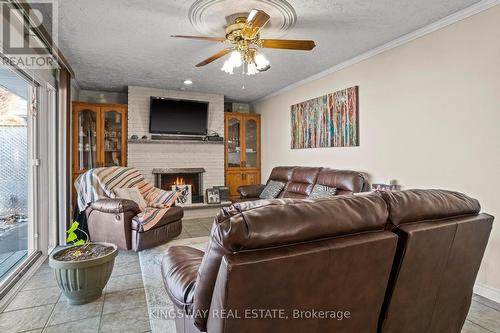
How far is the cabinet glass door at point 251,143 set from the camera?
20.6 ft

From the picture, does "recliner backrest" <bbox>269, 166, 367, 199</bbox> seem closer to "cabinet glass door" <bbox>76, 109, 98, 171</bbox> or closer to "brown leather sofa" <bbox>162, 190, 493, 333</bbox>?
"brown leather sofa" <bbox>162, 190, 493, 333</bbox>

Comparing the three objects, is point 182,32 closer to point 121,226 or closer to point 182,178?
point 121,226

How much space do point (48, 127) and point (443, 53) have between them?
14.6 ft

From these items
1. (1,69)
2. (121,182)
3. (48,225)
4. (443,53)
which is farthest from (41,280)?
(443,53)

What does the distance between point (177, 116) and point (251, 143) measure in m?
1.75

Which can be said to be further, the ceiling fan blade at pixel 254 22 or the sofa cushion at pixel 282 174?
the sofa cushion at pixel 282 174

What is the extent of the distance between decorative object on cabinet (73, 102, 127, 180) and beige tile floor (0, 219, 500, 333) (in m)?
2.76

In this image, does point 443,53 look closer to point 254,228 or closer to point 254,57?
point 254,57

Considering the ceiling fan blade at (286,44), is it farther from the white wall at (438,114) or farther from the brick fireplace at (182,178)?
the brick fireplace at (182,178)

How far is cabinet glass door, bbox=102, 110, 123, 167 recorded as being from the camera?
5176mm

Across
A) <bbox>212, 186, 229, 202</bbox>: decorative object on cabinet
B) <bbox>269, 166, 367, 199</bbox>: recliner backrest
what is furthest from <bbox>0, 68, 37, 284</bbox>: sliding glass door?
<bbox>269, 166, 367, 199</bbox>: recliner backrest

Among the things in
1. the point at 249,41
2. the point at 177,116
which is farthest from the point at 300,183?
the point at 177,116

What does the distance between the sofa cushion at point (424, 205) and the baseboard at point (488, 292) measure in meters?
1.53

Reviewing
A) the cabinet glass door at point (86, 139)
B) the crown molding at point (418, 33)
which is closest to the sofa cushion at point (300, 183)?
the crown molding at point (418, 33)
